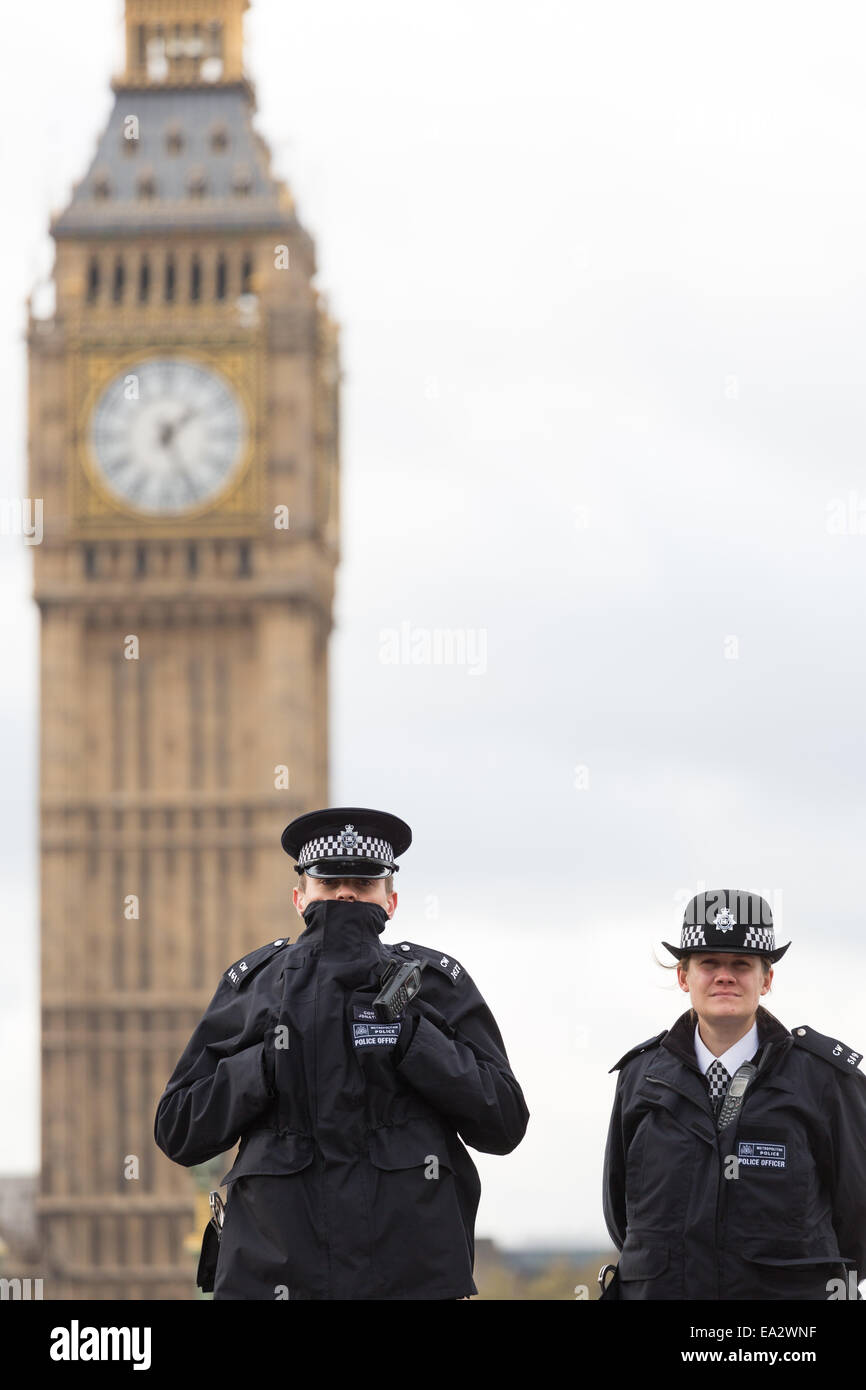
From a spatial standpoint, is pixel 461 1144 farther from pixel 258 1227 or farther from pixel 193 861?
pixel 193 861

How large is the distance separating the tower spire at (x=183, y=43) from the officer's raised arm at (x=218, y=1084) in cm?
4023

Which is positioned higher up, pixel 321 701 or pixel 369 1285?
pixel 321 701

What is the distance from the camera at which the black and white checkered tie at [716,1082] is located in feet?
19.8

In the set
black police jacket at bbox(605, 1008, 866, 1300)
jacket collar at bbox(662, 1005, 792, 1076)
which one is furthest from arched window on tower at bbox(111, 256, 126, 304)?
black police jacket at bbox(605, 1008, 866, 1300)

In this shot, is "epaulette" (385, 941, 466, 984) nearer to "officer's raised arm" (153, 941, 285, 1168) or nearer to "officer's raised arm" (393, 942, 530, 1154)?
"officer's raised arm" (393, 942, 530, 1154)

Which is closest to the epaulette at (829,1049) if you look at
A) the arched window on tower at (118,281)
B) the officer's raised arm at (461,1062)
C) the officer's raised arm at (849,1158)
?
the officer's raised arm at (849,1158)

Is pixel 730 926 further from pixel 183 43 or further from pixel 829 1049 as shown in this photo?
pixel 183 43

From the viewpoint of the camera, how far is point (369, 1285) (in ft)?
18.8

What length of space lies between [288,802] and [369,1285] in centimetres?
3764

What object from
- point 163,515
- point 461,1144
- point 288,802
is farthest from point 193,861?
point 461,1144
